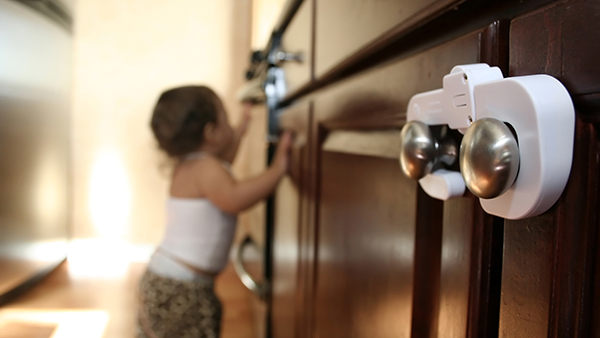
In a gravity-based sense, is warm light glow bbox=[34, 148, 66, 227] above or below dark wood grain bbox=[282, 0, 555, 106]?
below

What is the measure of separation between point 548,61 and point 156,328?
115 centimetres

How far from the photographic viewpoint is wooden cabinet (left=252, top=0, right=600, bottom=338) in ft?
0.55

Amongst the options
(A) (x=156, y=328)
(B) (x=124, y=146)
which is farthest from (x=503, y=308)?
(B) (x=124, y=146)

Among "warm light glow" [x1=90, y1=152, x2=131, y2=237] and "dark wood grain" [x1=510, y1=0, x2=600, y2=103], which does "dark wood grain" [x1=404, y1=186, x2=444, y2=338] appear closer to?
"dark wood grain" [x1=510, y1=0, x2=600, y2=103]

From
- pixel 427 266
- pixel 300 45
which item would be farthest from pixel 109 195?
pixel 427 266

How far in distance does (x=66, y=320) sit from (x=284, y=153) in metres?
1.19

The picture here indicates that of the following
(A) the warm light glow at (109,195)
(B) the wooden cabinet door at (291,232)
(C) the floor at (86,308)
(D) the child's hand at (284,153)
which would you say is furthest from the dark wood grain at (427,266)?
(A) the warm light glow at (109,195)

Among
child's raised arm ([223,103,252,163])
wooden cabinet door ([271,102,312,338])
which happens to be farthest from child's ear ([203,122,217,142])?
wooden cabinet door ([271,102,312,338])

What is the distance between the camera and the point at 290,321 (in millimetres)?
789

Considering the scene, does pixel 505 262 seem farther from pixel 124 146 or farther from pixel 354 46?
pixel 124 146

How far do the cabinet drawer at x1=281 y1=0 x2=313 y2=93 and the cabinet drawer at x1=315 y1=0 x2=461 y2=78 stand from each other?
0.18 ft

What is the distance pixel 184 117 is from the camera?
1173mm

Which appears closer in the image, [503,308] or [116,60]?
[503,308]

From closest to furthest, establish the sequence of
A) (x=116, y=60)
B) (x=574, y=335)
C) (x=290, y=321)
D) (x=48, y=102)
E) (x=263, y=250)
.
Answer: (x=574, y=335)
(x=290, y=321)
(x=263, y=250)
(x=48, y=102)
(x=116, y=60)
